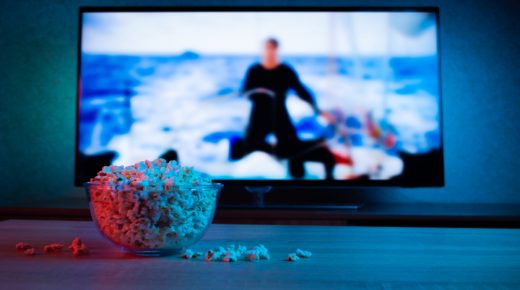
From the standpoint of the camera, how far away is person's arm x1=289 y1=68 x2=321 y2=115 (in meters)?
2.33

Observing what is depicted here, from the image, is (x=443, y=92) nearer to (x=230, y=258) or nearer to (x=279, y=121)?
(x=279, y=121)

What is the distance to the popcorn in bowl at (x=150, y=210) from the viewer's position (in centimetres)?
78

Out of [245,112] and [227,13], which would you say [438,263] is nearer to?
[245,112]

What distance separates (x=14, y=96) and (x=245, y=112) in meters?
1.32

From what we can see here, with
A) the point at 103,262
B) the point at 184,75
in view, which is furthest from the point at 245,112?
the point at 103,262

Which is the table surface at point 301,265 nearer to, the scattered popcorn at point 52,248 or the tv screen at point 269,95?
the scattered popcorn at point 52,248

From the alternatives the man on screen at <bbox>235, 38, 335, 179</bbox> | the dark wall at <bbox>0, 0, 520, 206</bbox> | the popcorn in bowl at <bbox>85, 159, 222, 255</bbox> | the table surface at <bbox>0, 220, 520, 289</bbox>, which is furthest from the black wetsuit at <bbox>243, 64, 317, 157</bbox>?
the popcorn in bowl at <bbox>85, 159, 222, 255</bbox>

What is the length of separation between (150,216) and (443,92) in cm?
215

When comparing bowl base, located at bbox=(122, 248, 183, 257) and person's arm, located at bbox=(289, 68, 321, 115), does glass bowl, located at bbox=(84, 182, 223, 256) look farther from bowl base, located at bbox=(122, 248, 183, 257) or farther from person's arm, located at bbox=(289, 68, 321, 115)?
person's arm, located at bbox=(289, 68, 321, 115)

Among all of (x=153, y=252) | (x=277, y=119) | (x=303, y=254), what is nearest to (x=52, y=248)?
(x=153, y=252)

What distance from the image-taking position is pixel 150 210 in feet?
2.56

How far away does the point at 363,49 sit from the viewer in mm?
2346

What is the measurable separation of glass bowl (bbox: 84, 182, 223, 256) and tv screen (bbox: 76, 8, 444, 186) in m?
1.49

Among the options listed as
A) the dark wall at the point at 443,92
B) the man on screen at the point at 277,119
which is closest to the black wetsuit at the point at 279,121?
the man on screen at the point at 277,119
